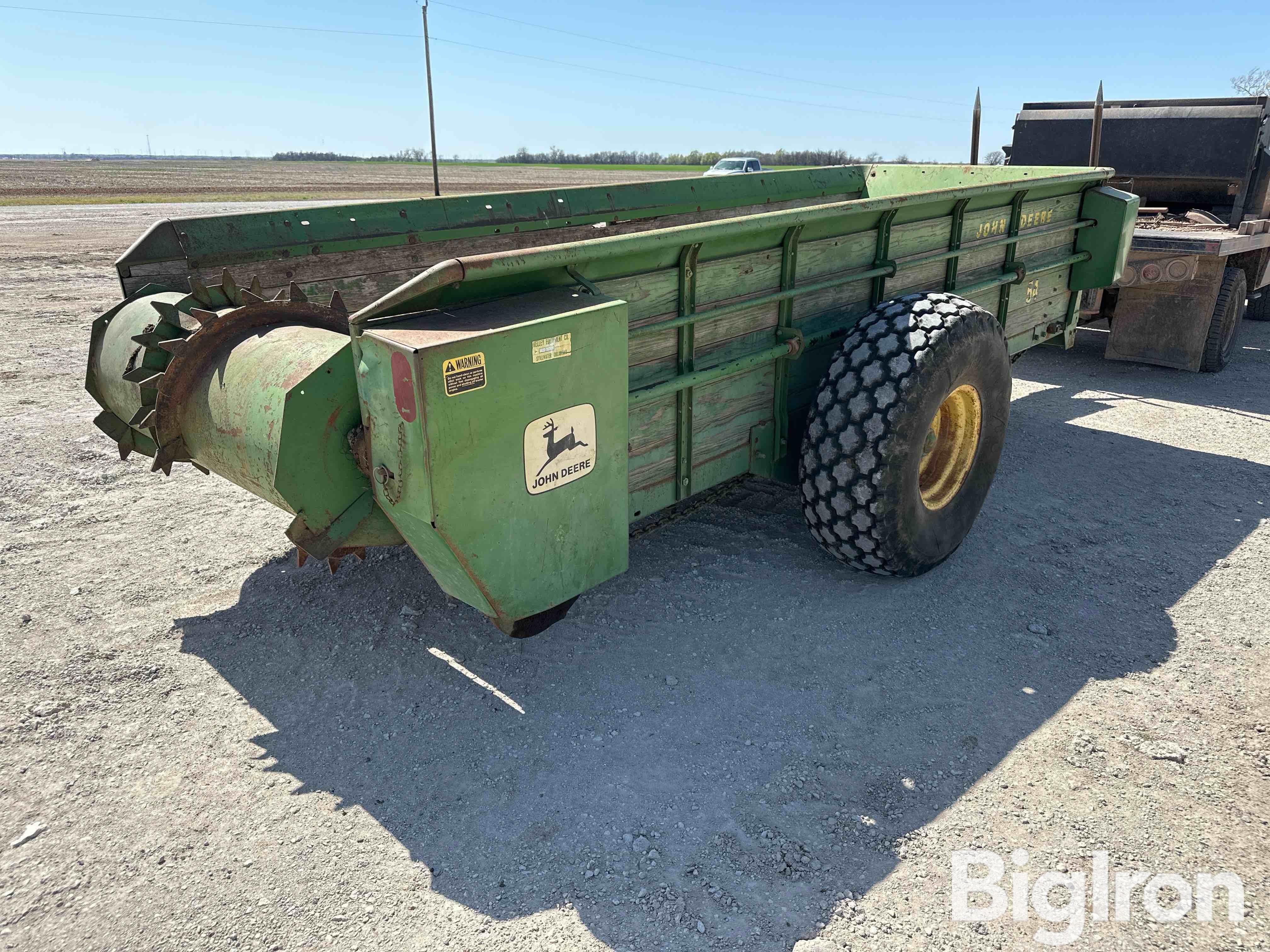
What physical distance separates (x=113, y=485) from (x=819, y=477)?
3.74 metres

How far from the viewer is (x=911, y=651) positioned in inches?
132

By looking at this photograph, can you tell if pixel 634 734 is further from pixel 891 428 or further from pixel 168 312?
pixel 168 312

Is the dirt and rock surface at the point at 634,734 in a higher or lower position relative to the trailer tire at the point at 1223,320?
lower

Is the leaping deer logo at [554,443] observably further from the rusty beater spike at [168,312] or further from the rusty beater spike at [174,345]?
the rusty beater spike at [168,312]

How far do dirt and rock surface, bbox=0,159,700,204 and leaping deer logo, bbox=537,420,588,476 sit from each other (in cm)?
1126

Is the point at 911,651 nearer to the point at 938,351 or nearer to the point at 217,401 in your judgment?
the point at 938,351

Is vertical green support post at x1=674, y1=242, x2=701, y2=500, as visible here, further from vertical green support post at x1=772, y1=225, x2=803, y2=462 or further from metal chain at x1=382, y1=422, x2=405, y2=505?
metal chain at x1=382, y1=422, x2=405, y2=505

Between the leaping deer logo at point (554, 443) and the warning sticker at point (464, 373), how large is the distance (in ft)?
0.90

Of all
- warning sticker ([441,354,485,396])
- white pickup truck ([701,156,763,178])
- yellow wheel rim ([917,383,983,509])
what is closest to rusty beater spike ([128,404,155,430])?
warning sticker ([441,354,485,396])

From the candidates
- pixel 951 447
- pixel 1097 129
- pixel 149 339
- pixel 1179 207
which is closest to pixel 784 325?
pixel 951 447

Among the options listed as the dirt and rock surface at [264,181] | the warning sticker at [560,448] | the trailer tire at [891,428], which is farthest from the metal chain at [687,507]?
the dirt and rock surface at [264,181]

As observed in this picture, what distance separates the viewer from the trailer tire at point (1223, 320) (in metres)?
7.01

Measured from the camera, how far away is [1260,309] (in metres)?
9.38

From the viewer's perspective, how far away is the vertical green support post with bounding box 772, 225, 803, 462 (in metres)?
3.55
